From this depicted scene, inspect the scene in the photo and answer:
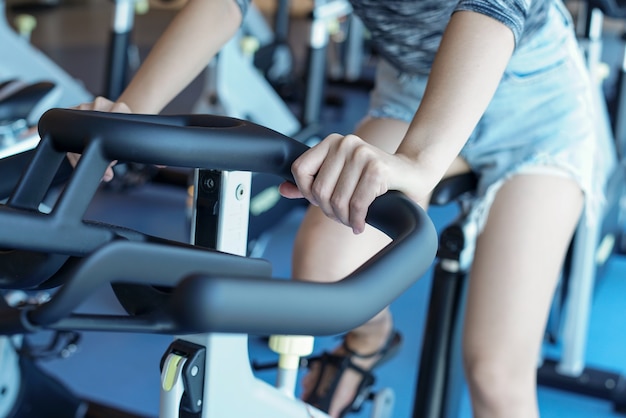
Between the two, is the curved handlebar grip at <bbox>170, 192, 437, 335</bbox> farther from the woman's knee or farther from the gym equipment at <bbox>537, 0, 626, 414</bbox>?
the gym equipment at <bbox>537, 0, 626, 414</bbox>

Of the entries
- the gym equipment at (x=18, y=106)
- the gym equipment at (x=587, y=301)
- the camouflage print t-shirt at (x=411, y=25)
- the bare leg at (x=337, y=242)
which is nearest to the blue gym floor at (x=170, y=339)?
the gym equipment at (x=587, y=301)

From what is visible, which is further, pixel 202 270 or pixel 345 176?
pixel 345 176

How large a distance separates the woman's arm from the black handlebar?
3 centimetres

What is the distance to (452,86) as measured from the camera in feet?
2.99

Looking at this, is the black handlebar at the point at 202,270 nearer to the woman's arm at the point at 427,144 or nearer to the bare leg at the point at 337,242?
the woman's arm at the point at 427,144

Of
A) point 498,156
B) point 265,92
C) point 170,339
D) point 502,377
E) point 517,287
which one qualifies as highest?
point 265,92

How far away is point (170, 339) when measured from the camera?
235cm

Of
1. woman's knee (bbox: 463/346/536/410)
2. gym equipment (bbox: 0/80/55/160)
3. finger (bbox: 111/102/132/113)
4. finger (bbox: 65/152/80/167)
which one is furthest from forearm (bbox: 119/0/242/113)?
woman's knee (bbox: 463/346/536/410)

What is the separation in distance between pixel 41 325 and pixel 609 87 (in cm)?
404

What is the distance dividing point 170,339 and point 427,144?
1614 millimetres

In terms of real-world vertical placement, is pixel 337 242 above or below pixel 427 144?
below

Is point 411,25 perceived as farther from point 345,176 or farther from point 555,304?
point 555,304

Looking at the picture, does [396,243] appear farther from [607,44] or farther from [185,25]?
[607,44]

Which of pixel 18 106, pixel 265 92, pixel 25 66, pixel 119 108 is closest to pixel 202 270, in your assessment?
pixel 119 108
